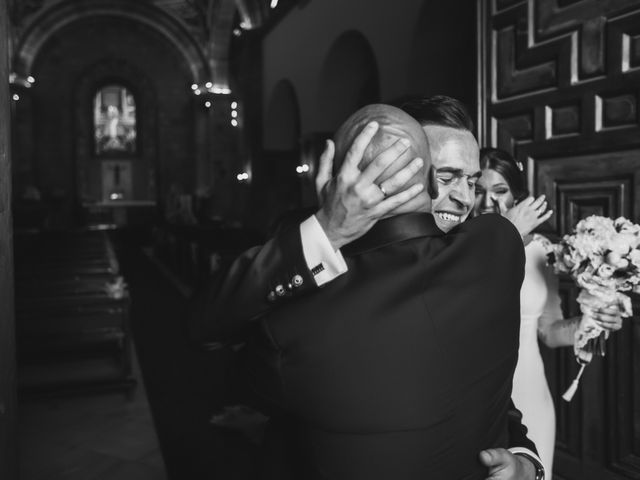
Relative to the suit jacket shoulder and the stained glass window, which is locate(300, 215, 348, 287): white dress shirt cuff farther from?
the stained glass window

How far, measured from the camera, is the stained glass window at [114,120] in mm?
20891

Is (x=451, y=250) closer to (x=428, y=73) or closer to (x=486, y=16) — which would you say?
(x=486, y=16)

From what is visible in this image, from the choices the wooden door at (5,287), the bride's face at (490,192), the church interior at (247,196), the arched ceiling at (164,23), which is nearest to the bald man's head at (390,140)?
the church interior at (247,196)

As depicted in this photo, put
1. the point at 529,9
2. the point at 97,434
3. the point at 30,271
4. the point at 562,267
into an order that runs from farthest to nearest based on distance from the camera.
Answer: the point at 30,271 < the point at 97,434 < the point at 529,9 < the point at 562,267

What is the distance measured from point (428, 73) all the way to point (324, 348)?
655 cm

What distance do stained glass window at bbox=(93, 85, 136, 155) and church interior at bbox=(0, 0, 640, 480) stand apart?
233 centimetres

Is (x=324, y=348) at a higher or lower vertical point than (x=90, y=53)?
lower

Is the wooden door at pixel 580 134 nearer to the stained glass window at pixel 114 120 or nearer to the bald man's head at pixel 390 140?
the bald man's head at pixel 390 140

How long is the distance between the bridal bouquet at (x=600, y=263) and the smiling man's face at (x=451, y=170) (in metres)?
0.71

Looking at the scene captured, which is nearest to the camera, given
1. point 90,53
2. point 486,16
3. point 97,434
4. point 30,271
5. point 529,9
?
point 529,9

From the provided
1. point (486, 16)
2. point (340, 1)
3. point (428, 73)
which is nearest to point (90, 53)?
point (340, 1)

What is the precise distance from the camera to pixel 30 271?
5301 mm

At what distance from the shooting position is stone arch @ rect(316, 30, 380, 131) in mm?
9727

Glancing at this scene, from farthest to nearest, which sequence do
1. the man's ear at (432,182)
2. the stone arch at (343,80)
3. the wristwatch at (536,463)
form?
the stone arch at (343,80) < the wristwatch at (536,463) < the man's ear at (432,182)
